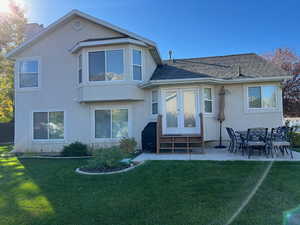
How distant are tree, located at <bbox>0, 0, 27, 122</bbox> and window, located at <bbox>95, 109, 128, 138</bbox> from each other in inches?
516

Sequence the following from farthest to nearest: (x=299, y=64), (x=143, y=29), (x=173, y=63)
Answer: (x=299, y=64)
(x=143, y=29)
(x=173, y=63)

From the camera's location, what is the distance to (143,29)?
13.9m

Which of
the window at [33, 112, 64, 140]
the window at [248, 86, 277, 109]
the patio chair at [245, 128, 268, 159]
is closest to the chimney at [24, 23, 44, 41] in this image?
the window at [33, 112, 64, 140]

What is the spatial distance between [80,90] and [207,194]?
837cm

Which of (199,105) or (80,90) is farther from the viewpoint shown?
(80,90)

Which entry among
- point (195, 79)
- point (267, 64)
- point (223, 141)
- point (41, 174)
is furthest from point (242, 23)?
point (41, 174)

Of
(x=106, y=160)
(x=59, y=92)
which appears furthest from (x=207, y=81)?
(x=59, y=92)

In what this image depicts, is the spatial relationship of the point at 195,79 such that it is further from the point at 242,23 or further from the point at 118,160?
the point at 242,23

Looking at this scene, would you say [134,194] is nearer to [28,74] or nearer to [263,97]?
[263,97]

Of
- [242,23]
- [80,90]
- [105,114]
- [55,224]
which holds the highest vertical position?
[242,23]

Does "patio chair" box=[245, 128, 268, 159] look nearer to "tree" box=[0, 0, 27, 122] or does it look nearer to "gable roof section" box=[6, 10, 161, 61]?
"gable roof section" box=[6, 10, 161, 61]

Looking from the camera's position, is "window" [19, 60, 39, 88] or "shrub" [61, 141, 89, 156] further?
"window" [19, 60, 39, 88]

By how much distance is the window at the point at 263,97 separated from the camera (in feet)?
33.2

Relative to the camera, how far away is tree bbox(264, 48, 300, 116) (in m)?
18.1
